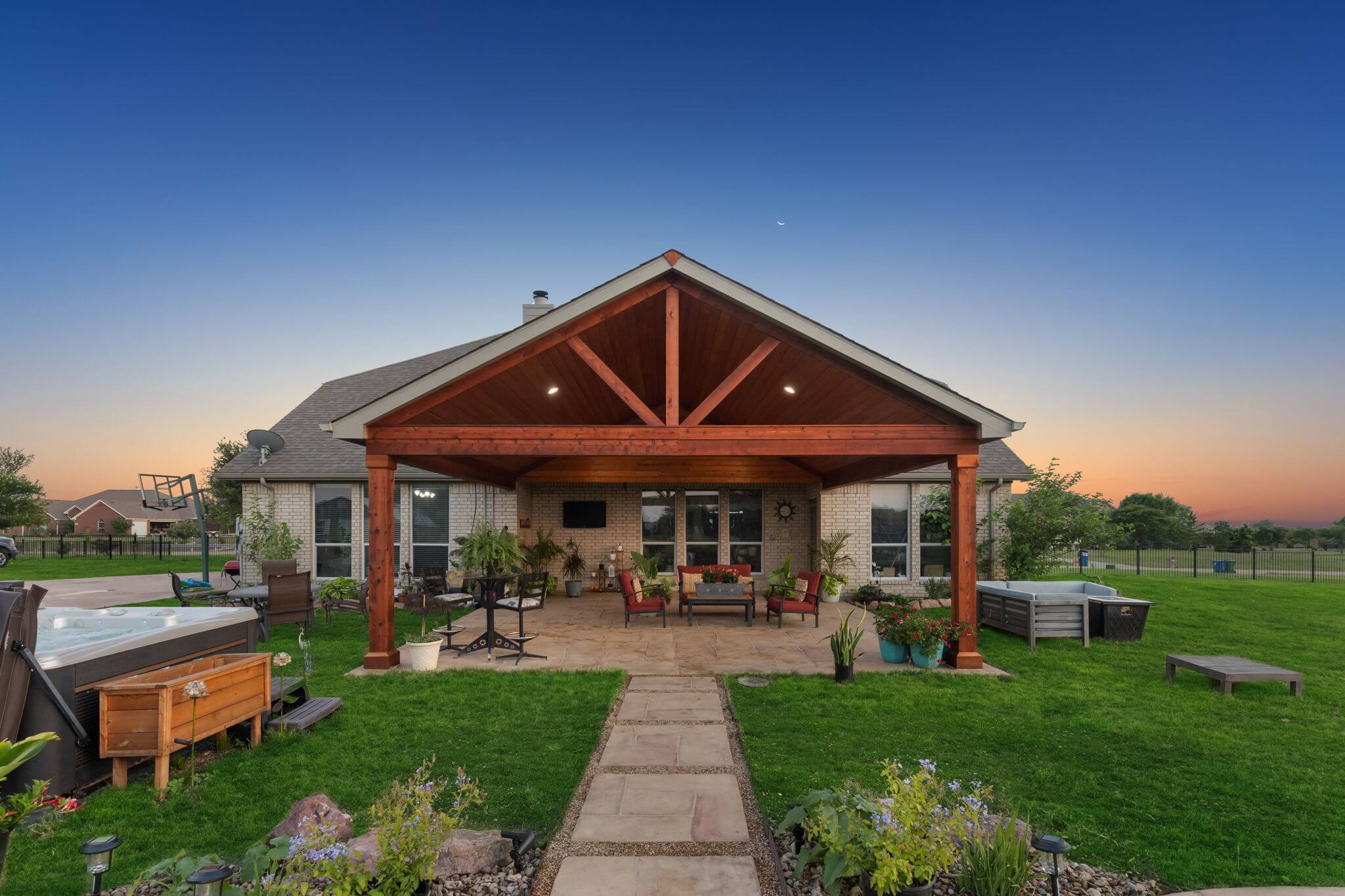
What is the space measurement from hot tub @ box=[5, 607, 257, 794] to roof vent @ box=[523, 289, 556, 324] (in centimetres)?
1108

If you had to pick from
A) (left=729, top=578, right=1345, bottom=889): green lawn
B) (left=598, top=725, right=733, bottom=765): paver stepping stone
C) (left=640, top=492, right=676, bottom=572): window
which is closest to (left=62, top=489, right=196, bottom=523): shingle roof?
(left=640, top=492, right=676, bottom=572): window

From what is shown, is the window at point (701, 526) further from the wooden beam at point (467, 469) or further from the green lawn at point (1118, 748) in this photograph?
the green lawn at point (1118, 748)

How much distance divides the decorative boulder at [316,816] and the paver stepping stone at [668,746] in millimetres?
1858

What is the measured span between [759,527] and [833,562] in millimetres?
2121

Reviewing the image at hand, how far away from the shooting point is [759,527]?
1478cm

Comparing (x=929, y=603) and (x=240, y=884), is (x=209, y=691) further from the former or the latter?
(x=929, y=603)

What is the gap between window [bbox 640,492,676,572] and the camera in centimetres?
1473

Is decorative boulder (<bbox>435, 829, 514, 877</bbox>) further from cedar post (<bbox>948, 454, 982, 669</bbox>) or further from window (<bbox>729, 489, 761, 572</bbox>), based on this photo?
window (<bbox>729, 489, 761, 572</bbox>)

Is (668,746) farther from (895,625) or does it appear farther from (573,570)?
(573,570)

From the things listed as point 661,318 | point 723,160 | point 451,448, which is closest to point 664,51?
point 723,160

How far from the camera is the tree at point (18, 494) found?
29906 millimetres

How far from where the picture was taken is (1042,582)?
10930mm

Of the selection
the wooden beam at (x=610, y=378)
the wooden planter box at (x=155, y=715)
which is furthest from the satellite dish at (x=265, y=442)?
the wooden planter box at (x=155, y=715)

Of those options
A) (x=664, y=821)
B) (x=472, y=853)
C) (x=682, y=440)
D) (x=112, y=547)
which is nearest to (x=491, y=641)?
(x=682, y=440)
